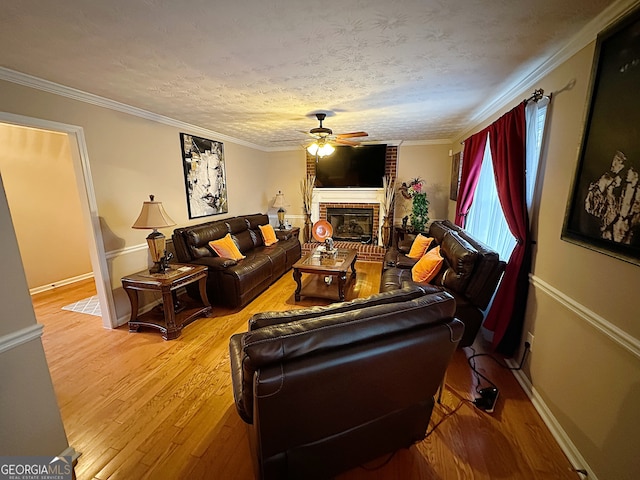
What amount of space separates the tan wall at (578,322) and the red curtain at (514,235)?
Result: 8 centimetres

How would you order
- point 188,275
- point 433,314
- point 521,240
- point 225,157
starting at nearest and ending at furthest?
1. point 433,314
2. point 521,240
3. point 188,275
4. point 225,157

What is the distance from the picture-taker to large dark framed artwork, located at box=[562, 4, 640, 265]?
115 cm

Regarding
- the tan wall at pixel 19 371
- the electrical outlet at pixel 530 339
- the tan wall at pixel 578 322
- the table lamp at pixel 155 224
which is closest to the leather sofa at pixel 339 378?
the tan wall at pixel 578 322

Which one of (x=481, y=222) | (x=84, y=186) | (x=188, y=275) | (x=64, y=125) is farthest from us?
(x=481, y=222)

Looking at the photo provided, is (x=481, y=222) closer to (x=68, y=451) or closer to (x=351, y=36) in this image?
(x=351, y=36)

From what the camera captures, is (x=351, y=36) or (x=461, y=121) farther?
(x=461, y=121)

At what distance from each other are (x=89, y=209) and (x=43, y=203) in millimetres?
2133

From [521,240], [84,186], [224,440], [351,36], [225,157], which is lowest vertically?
[224,440]

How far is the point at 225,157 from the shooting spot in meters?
4.62

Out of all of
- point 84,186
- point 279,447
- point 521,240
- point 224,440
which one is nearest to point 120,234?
point 84,186

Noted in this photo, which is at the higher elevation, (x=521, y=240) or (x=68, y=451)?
(x=521, y=240)

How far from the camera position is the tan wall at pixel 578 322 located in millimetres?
1193

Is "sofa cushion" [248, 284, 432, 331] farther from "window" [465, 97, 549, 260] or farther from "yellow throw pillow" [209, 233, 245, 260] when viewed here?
"yellow throw pillow" [209, 233, 245, 260]

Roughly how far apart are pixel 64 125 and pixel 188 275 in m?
1.76
